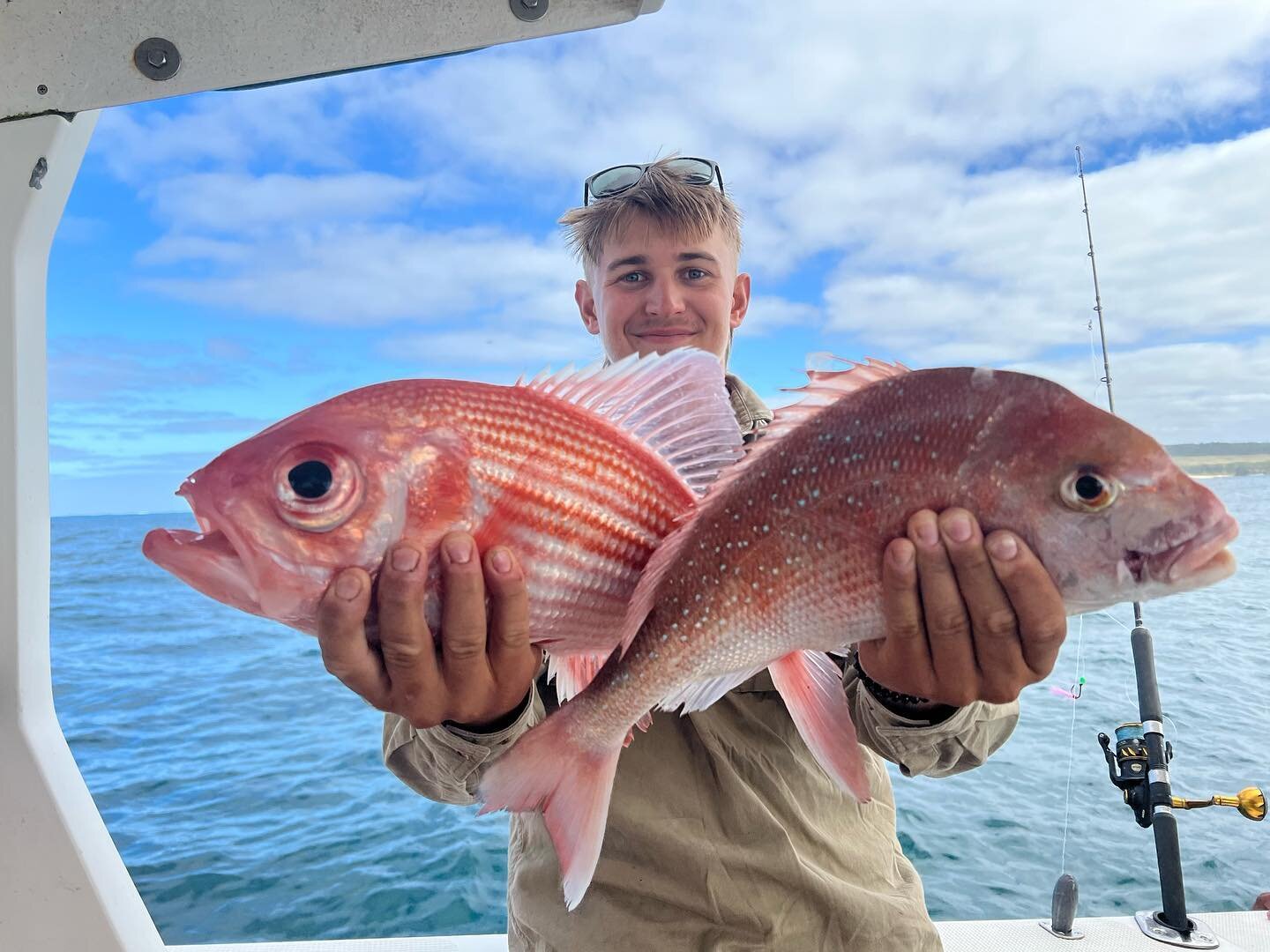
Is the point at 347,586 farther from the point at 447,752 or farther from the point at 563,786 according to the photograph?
the point at 447,752

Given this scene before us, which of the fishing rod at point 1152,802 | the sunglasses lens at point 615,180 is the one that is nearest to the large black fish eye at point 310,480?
the sunglasses lens at point 615,180

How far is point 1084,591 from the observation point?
3.20 feet

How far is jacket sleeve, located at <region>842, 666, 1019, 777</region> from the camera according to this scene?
1.40 m

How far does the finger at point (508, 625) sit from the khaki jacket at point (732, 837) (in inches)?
8.4

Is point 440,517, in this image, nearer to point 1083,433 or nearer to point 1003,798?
point 1083,433

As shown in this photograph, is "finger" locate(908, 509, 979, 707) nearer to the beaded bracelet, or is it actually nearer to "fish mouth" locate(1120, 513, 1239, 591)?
the beaded bracelet

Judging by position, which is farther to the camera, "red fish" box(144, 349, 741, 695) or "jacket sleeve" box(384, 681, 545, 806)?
"jacket sleeve" box(384, 681, 545, 806)

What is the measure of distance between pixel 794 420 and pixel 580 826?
590 millimetres

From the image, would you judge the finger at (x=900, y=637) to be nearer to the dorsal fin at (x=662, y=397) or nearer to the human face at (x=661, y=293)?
the dorsal fin at (x=662, y=397)

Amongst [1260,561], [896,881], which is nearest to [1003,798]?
[896,881]

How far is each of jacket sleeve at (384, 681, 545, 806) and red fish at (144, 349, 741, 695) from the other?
35 centimetres

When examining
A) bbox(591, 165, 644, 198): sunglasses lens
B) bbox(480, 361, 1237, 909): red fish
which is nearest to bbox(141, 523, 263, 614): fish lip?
bbox(480, 361, 1237, 909): red fish

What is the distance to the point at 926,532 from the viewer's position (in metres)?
0.98

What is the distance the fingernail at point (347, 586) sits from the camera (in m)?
0.94
